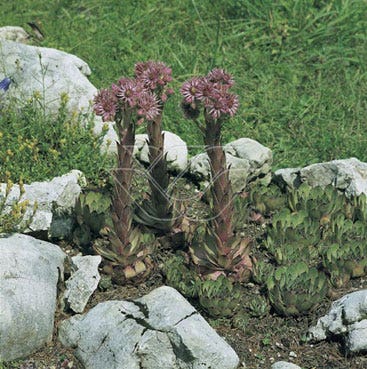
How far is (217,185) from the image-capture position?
5.68 meters

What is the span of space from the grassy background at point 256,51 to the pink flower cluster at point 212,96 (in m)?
2.24

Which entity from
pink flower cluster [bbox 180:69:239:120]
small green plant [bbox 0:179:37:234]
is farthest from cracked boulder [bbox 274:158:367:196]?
small green plant [bbox 0:179:37:234]

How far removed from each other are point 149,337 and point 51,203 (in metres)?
1.66

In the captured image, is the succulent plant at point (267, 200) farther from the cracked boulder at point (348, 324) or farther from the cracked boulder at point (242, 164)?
the cracked boulder at point (348, 324)

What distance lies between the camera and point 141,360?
5.24 meters

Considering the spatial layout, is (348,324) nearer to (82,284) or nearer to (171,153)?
(82,284)

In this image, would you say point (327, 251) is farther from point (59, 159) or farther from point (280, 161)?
point (59, 159)

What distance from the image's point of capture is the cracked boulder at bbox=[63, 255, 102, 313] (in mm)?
5758

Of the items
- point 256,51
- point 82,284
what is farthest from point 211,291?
point 256,51

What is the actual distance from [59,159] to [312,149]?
2.33 meters

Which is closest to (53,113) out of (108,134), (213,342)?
(108,134)

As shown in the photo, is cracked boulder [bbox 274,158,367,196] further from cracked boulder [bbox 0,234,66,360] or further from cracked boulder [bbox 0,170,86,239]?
cracked boulder [bbox 0,234,66,360]

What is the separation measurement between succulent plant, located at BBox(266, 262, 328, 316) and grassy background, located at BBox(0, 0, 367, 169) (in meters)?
2.01

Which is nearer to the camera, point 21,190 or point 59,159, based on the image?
point 21,190
